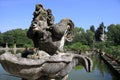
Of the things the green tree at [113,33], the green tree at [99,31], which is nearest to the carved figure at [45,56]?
the green tree at [113,33]

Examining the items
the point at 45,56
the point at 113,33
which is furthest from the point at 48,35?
the point at 113,33

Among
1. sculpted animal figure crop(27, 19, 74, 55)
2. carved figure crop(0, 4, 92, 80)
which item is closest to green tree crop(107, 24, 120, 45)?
carved figure crop(0, 4, 92, 80)

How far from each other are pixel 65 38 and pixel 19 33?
303 ft

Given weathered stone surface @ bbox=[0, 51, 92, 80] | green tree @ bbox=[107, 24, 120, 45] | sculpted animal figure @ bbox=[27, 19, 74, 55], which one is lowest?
weathered stone surface @ bbox=[0, 51, 92, 80]

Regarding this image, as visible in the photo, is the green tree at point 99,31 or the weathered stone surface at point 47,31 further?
the green tree at point 99,31

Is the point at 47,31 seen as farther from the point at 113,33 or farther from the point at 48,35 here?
the point at 113,33

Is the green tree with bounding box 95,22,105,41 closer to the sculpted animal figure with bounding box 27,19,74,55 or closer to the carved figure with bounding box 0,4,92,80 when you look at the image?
the carved figure with bounding box 0,4,92,80

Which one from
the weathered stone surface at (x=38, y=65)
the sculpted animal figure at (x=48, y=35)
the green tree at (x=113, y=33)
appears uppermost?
the green tree at (x=113, y=33)

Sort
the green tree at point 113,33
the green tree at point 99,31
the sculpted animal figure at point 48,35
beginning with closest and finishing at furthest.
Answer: the sculpted animal figure at point 48,35 → the green tree at point 113,33 → the green tree at point 99,31

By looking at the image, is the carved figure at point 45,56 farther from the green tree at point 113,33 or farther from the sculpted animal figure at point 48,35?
the green tree at point 113,33

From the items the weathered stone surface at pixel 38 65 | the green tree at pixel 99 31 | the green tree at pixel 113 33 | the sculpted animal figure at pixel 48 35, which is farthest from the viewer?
the green tree at pixel 99 31

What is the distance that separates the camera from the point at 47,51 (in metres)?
7.21

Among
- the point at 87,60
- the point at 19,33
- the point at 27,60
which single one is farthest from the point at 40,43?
the point at 19,33

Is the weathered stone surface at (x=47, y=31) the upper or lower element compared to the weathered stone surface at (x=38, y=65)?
upper
